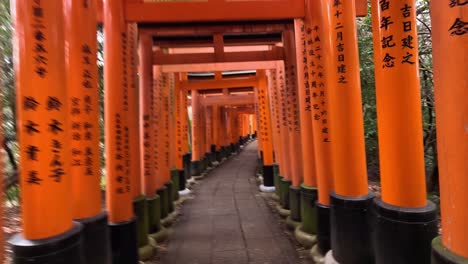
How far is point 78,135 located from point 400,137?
278 centimetres

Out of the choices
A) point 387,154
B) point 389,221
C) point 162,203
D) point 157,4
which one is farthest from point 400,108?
point 162,203

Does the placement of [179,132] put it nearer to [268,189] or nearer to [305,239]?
[268,189]

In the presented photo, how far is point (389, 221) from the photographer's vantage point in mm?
2807

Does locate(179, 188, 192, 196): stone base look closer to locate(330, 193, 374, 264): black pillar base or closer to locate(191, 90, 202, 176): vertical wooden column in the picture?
locate(191, 90, 202, 176): vertical wooden column

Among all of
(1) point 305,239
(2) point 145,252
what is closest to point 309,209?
(1) point 305,239

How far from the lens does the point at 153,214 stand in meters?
5.80

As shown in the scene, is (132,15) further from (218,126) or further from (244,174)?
Result: (218,126)

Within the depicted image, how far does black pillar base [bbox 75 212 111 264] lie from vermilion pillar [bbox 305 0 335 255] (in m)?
2.47

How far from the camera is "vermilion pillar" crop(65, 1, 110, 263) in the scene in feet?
10.6

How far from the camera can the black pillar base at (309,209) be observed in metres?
4.94

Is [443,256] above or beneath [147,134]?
beneath

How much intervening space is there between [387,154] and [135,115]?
331 cm

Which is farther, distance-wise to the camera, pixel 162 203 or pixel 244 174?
pixel 244 174

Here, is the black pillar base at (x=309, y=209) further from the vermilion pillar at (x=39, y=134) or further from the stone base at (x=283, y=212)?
the vermilion pillar at (x=39, y=134)
